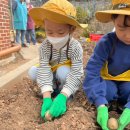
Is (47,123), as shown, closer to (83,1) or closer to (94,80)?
(94,80)

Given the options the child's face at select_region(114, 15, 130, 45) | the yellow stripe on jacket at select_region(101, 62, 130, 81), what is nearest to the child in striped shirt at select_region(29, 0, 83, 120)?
the yellow stripe on jacket at select_region(101, 62, 130, 81)

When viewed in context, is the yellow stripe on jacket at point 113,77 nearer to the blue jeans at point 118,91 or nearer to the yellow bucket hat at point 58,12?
the blue jeans at point 118,91

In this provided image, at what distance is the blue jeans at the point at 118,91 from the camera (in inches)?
93.6

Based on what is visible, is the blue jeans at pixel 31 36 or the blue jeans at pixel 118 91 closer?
the blue jeans at pixel 118 91

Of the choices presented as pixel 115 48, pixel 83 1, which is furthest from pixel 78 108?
pixel 83 1

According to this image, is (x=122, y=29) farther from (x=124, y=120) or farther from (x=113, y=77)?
(x=124, y=120)

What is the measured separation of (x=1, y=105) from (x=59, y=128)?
782 millimetres

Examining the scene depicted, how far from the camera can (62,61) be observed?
267cm

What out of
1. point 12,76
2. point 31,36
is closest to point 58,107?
point 12,76

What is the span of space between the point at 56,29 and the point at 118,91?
76 cm

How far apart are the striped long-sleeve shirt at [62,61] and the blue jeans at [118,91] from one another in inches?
12.0

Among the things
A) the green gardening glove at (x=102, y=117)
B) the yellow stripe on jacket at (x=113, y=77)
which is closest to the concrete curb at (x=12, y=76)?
the yellow stripe on jacket at (x=113, y=77)

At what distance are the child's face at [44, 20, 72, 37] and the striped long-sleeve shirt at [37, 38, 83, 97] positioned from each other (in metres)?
0.16

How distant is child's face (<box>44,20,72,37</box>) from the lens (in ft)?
7.77
